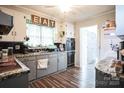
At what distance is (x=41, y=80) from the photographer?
372 centimetres

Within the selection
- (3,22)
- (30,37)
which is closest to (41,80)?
(30,37)

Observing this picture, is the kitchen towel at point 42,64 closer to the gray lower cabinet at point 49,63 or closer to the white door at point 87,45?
the gray lower cabinet at point 49,63

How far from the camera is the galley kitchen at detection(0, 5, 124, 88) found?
128 inches

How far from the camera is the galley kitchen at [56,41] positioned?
3.26 metres

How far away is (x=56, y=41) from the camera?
4.99 meters

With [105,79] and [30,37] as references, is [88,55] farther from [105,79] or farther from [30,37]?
[105,79]

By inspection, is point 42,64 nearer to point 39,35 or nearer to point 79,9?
point 39,35

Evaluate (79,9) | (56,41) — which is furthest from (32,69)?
(79,9)

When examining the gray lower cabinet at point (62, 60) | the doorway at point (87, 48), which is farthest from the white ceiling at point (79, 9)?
the gray lower cabinet at point (62, 60)

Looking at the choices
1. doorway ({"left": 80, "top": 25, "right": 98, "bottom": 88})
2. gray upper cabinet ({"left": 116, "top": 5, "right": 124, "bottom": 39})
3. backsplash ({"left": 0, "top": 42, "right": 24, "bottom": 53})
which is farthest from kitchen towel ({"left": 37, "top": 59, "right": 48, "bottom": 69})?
gray upper cabinet ({"left": 116, "top": 5, "right": 124, "bottom": 39})

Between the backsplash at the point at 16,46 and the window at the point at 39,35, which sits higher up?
the window at the point at 39,35

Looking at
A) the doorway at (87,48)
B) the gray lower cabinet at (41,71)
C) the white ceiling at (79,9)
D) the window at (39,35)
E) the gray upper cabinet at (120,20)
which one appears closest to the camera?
the gray upper cabinet at (120,20)

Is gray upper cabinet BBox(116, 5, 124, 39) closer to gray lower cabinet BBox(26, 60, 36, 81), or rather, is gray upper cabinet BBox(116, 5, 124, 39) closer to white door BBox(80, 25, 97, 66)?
gray lower cabinet BBox(26, 60, 36, 81)

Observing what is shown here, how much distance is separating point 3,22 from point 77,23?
4.50 m
